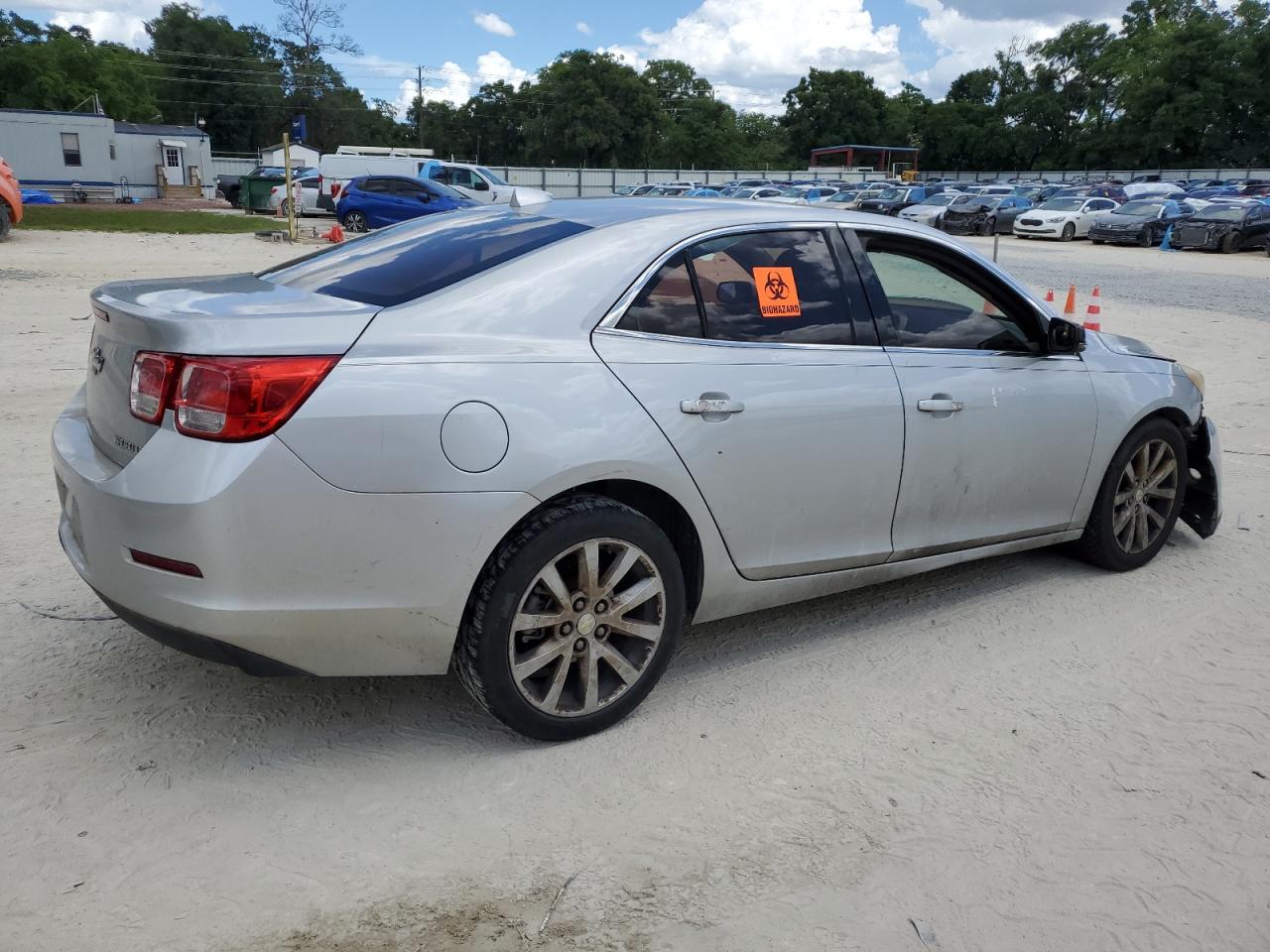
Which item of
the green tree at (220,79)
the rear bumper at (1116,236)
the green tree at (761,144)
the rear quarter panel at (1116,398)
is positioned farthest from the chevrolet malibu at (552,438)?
the green tree at (761,144)

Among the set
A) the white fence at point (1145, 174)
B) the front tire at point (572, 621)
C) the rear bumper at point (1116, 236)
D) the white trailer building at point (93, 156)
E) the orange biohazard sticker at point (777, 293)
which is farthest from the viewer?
the white fence at point (1145, 174)

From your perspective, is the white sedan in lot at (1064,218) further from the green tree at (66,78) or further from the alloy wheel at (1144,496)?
the green tree at (66,78)

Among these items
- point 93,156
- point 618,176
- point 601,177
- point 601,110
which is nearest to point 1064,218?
point 601,177

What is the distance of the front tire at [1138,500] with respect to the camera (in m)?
4.70

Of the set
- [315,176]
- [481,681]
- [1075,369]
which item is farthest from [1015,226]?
[481,681]

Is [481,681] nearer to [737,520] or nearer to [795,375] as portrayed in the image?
[737,520]

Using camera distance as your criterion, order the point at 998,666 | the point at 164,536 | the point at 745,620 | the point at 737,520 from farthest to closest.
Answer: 1. the point at 745,620
2. the point at 998,666
3. the point at 737,520
4. the point at 164,536

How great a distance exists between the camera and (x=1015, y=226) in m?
35.0

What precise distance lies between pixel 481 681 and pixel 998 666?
198 cm

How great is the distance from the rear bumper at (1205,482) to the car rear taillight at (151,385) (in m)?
4.49

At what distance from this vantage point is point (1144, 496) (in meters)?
4.88

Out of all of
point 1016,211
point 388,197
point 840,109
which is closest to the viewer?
point 388,197

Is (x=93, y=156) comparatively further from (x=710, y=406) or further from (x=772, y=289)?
(x=710, y=406)

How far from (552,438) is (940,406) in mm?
1618
